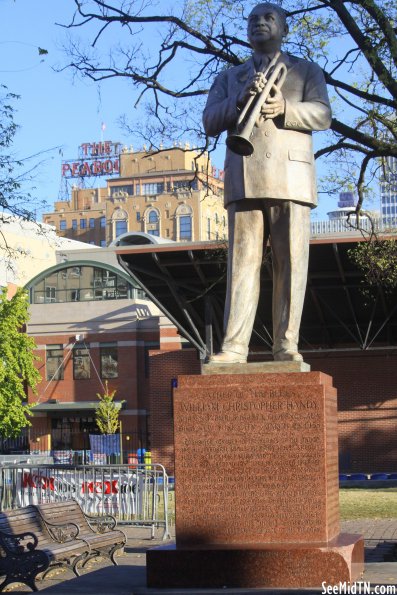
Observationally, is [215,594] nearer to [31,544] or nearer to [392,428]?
[31,544]

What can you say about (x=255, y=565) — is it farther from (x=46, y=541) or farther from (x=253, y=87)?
(x=46, y=541)

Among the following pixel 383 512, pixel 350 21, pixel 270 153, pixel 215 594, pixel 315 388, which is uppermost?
pixel 350 21

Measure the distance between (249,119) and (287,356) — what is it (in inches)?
75.2

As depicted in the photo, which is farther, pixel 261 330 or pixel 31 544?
pixel 261 330

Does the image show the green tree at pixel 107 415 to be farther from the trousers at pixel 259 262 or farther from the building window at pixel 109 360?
the trousers at pixel 259 262

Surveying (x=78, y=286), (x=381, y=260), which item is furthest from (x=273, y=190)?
(x=78, y=286)

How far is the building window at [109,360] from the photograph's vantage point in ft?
194

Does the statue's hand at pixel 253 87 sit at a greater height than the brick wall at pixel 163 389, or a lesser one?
greater

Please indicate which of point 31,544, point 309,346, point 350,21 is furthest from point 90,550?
point 309,346

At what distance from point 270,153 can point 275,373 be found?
185cm

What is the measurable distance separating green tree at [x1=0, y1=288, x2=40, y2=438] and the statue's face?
40.1 meters

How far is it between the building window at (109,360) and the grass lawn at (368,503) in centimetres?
2696

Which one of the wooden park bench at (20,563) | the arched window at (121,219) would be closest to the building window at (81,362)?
the wooden park bench at (20,563)

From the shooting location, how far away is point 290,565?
8125 mm
